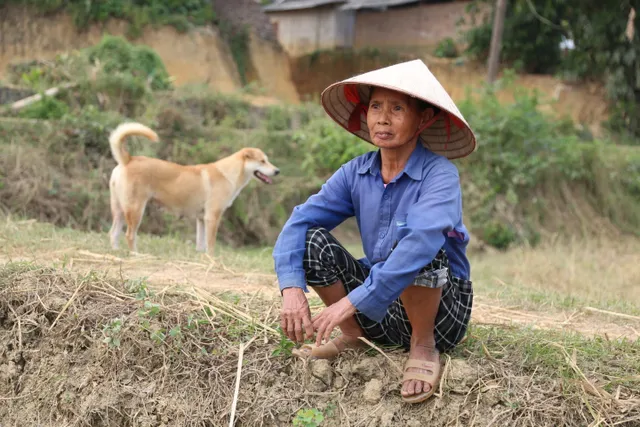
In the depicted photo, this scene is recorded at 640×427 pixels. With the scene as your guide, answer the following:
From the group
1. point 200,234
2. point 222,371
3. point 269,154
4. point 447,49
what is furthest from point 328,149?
point 447,49

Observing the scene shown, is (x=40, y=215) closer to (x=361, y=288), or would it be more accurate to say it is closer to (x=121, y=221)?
(x=121, y=221)

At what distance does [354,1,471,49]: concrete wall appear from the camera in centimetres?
2609

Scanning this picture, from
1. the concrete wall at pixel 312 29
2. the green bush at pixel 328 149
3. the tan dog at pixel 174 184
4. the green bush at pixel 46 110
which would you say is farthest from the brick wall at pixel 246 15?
the tan dog at pixel 174 184

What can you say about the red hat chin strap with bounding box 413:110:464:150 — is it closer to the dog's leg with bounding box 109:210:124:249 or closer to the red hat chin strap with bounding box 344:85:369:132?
the red hat chin strap with bounding box 344:85:369:132

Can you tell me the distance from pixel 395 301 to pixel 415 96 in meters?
0.99

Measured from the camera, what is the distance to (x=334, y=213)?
11.6 ft

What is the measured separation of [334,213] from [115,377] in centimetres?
153

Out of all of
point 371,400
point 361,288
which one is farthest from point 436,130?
point 371,400

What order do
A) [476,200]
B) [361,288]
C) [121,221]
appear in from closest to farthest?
[361,288] < [121,221] < [476,200]

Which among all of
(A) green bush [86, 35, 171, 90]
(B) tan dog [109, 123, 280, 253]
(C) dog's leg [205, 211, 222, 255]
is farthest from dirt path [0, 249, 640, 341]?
(A) green bush [86, 35, 171, 90]

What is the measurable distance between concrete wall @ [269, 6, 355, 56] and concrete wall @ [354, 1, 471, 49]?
595 mm

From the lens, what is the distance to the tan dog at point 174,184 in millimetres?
7664

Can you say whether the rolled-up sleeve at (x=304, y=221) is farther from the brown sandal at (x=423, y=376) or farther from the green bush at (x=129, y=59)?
the green bush at (x=129, y=59)

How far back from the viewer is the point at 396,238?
3.15 meters
